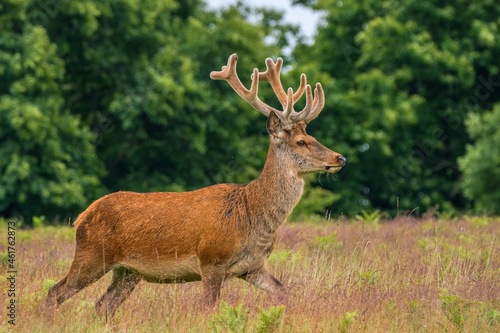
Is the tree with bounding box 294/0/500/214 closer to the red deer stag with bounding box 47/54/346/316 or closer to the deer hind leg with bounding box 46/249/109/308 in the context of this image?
the red deer stag with bounding box 47/54/346/316

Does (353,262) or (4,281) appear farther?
(353,262)

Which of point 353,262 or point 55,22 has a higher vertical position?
point 55,22

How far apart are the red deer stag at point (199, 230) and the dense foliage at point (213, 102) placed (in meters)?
11.9

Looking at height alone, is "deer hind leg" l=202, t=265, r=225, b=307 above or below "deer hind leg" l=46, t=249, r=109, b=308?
above

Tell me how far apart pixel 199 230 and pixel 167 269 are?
0.44m

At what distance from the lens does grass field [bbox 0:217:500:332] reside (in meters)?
5.16

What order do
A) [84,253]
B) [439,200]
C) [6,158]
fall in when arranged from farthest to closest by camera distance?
[439,200]
[6,158]
[84,253]

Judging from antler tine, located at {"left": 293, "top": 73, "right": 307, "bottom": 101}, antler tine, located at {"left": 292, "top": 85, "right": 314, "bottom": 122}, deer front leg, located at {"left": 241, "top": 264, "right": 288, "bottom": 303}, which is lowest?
deer front leg, located at {"left": 241, "top": 264, "right": 288, "bottom": 303}

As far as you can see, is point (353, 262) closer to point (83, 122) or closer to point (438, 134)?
point (83, 122)

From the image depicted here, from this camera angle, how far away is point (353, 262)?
7.56 meters

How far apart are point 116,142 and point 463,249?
16291 millimetres

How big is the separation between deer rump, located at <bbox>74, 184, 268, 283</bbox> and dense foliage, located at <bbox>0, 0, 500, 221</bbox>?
11.9 meters

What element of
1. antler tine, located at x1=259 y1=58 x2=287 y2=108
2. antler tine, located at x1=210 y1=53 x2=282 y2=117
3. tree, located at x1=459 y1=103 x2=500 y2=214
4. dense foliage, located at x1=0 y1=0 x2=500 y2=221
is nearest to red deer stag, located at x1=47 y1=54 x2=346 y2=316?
antler tine, located at x1=210 y1=53 x2=282 y2=117

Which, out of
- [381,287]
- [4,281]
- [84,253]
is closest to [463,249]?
[381,287]
